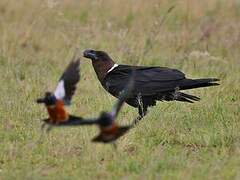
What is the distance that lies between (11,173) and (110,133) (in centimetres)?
126

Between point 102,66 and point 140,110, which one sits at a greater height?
point 102,66

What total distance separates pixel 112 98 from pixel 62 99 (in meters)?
2.73

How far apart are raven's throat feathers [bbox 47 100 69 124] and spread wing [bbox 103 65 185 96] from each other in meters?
1.87

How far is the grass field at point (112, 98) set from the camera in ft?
17.4

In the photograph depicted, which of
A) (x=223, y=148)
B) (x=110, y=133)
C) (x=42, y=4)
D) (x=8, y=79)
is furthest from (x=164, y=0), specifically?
(x=110, y=133)

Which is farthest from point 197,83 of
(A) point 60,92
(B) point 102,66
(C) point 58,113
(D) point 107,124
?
(D) point 107,124

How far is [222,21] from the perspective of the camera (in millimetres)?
10719

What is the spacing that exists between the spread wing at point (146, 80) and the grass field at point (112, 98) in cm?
32

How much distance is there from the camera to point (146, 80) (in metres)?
6.34

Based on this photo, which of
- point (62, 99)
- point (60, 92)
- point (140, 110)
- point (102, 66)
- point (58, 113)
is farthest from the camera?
point (102, 66)

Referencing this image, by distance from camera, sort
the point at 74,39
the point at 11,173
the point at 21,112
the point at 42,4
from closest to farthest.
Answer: the point at 11,173 → the point at 21,112 → the point at 74,39 → the point at 42,4

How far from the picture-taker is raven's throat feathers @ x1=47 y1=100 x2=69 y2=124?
4387mm

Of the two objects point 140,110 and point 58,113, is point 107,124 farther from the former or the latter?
point 140,110

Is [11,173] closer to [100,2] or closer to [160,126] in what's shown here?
[160,126]
